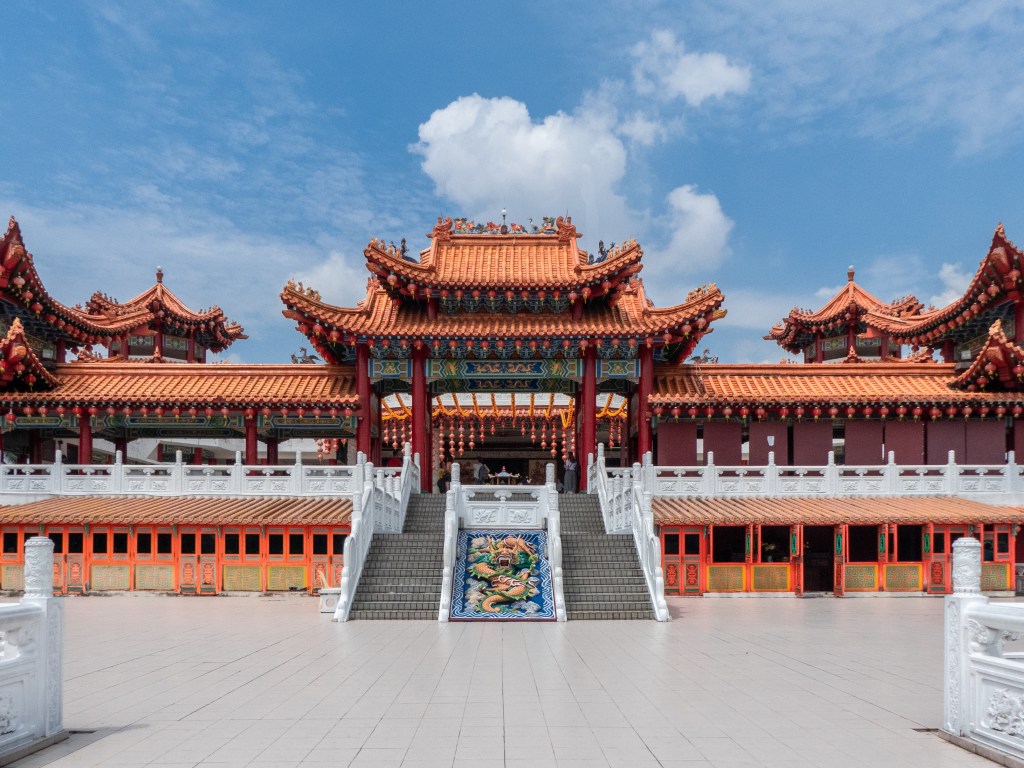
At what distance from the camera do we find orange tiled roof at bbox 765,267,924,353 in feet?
122

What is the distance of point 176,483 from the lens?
22141mm

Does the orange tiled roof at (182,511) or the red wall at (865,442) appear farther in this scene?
the red wall at (865,442)

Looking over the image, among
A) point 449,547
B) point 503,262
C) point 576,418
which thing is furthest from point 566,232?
point 449,547

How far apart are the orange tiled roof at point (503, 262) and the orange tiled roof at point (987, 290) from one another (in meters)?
9.91

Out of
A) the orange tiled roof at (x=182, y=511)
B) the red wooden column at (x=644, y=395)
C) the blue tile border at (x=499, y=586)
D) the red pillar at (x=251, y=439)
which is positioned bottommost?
the blue tile border at (x=499, y=586)

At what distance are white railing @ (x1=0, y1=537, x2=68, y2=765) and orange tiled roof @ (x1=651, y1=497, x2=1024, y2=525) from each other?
551 inches

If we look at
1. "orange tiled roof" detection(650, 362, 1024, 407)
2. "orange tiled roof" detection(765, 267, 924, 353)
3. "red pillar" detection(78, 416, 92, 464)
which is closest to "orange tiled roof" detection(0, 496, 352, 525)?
"red pillar" detection(78, 416, 92, 464)

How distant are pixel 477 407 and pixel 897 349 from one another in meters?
20.4

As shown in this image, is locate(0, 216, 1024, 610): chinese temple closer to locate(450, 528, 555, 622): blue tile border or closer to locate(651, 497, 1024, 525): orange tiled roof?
locate(651, 497, 1024, 525): orange tiled roof

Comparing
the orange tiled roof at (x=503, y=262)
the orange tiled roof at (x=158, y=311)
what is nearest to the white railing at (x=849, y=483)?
the orange tiled roof at (x=503, y=262)

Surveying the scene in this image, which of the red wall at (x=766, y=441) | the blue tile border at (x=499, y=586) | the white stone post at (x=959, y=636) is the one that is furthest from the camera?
the red wall at (x=766, y=441)

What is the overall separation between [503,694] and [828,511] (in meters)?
13.3

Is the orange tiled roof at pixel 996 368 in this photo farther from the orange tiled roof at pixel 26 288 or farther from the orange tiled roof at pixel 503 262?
the orange tiled roof at pixel 26 288

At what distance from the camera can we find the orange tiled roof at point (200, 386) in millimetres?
23688
